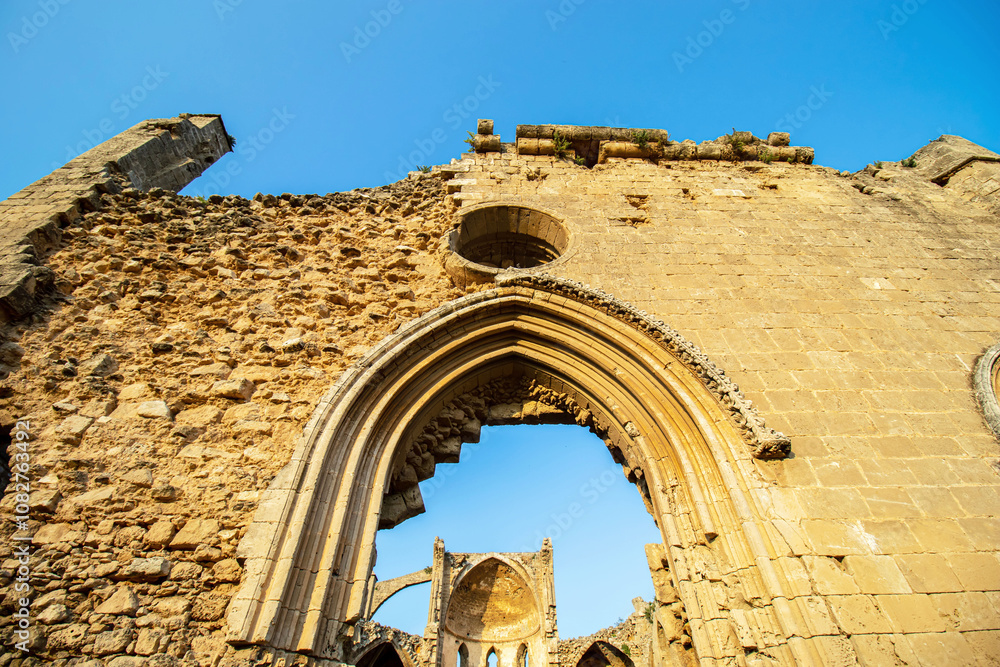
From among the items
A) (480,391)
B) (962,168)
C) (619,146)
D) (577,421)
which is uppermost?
(619,146)

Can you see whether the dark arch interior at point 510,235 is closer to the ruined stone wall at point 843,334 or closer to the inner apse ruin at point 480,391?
the inner apse ruin at point 480,391

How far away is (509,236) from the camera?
6273mm

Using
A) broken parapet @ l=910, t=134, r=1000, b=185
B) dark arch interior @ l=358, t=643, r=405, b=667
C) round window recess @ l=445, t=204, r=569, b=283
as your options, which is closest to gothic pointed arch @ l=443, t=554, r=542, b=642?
dark arch interior @ l=358, t=643, r=405, b=667

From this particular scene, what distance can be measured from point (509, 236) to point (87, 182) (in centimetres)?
479

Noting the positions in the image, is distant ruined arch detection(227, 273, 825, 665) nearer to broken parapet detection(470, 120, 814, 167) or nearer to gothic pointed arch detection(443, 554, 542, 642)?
broken parapet detection(470, 120, 814, 167)

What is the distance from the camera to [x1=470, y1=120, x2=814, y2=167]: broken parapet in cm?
704

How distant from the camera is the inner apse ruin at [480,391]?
9.94 ft

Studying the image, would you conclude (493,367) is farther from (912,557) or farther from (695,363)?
(912,557)

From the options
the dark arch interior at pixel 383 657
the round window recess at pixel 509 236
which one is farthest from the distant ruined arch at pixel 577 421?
the dark arch interior at pixel 383 657

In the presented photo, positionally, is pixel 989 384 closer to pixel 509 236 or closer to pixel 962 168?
pixel 962 168

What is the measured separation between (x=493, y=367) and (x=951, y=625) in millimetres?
3687

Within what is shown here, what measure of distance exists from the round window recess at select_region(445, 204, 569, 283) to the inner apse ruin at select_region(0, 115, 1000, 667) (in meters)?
0.04

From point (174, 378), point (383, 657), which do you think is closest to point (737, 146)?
point (174, 378)

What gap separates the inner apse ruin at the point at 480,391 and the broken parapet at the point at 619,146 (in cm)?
33
